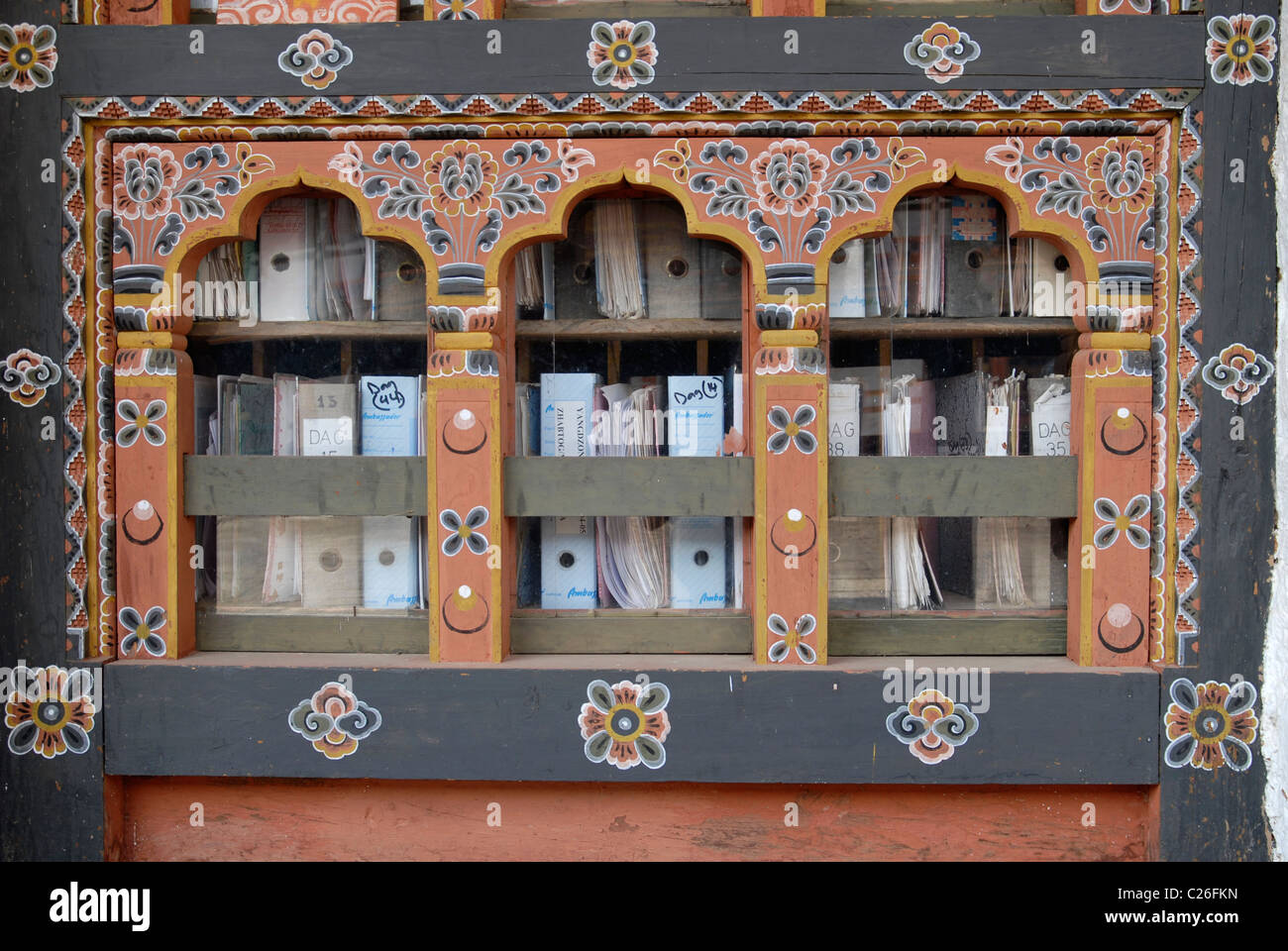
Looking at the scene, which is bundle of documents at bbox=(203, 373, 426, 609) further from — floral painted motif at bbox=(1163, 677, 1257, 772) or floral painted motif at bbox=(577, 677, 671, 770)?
floral painted motif at bbox=(1163, 677, 1257, 772)

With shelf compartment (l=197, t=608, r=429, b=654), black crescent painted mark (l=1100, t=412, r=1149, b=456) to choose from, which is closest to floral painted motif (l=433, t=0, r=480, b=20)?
shelf compartment (l=197, t=608, r=429, b=654)

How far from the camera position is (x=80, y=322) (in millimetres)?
2596

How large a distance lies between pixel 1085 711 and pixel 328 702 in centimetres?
226

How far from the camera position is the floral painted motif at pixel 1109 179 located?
254cm

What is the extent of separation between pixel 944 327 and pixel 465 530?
1642 mm

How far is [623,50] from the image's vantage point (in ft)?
8.27

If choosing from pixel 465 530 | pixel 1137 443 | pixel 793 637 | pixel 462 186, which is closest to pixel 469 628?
pixel 465 530

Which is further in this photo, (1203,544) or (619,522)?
(619,522)

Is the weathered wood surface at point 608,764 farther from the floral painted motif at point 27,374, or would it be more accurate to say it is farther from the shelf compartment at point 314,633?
the floral painted motif at point 27,374

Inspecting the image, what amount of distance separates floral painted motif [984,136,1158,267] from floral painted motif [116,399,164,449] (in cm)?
264

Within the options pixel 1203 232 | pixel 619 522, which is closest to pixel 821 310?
pixel 619 522

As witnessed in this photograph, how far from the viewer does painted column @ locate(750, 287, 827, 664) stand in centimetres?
255

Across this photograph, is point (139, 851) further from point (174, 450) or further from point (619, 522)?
point (619, 522)

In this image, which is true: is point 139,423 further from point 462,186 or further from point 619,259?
point 619,259
